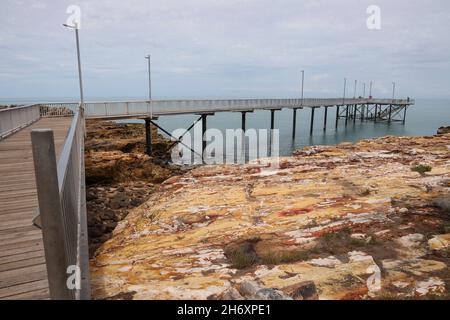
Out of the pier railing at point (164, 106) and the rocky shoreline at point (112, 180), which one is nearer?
the rocky shoreline at point (112, 180)

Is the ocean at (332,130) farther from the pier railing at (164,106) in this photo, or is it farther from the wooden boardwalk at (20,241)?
the wooden boardwalk at (20,241)

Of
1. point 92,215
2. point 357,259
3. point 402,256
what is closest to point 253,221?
point 357,259

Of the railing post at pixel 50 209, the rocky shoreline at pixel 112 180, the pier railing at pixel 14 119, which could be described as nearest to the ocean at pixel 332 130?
the rocky shoreline at pixel 112 180

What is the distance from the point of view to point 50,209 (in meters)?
1.97

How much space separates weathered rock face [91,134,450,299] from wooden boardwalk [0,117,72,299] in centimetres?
117

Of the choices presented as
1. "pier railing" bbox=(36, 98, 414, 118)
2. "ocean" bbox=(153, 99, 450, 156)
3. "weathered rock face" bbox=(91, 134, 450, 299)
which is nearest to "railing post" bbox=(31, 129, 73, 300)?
"weathered rock face" bbox=(91, 134, 450, 299)

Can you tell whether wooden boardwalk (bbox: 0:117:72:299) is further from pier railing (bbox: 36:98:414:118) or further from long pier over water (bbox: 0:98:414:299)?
pier railing (bbox: 36:98:414:118)

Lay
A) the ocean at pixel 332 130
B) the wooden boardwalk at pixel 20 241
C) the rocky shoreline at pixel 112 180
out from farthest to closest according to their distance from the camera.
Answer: the ocean at pixel 332 130 < the rocky shoreline at pixel 112 180 < the wooden boardwalk at pixel 20 241

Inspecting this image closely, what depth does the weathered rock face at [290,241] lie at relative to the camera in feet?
13.7

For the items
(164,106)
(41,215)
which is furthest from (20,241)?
(164,106)

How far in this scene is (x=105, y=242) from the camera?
7.98 metres

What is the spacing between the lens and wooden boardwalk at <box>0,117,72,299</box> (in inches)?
127

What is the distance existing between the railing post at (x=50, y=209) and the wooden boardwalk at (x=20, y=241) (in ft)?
4.50
